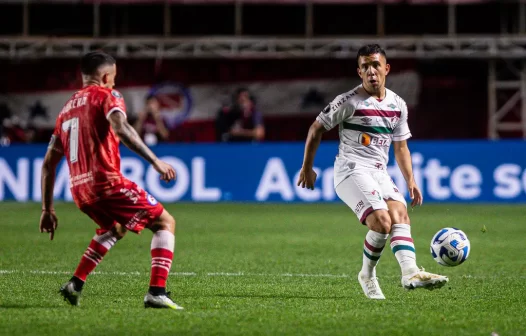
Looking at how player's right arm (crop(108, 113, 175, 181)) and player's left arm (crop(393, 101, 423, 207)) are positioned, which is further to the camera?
player's left arm (crop(393, 101, 423, 207))

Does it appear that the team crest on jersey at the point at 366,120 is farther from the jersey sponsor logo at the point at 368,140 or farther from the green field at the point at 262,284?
the green field at the point at 262,284

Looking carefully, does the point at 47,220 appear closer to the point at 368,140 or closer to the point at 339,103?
the point at 339,103

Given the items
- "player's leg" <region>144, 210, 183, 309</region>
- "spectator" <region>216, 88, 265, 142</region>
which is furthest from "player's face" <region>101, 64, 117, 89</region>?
"spectator" <region>216, 88, 265, 142</region>

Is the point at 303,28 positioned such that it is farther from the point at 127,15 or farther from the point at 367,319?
the point at 367,319

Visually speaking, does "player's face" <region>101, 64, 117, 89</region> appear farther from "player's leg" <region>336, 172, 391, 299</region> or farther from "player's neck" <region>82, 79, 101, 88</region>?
"player's leg" <region>336, 172, 391, 299</region>

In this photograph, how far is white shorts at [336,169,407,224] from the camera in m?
7.54

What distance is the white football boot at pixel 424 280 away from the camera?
7.10 metres

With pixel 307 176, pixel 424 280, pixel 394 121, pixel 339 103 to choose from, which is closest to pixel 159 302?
pixel 307 176

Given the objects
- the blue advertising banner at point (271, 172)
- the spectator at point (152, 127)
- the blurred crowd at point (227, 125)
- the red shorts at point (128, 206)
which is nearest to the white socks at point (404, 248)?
the red shorts at point (128, 206)

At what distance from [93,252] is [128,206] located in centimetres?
62

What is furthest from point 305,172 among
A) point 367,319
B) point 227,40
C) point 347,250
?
point 227,40

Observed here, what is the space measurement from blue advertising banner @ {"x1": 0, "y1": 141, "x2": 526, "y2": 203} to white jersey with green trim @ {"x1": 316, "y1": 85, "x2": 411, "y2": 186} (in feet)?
36.4

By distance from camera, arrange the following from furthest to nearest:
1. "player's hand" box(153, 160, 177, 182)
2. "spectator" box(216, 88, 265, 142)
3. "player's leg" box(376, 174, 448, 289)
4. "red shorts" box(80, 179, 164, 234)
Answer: "spectator" box(216, 88, 265, 142) < "player's leg" box(376, 174, 448, 289) < "red shorts" box(80, 179, 164, 234) < "player's hand" box(153, 160, 177, 182)

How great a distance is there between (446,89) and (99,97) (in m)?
22.0
